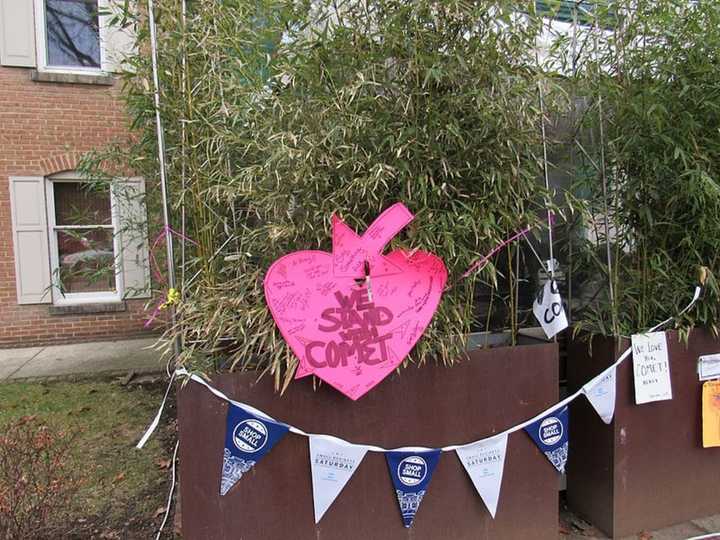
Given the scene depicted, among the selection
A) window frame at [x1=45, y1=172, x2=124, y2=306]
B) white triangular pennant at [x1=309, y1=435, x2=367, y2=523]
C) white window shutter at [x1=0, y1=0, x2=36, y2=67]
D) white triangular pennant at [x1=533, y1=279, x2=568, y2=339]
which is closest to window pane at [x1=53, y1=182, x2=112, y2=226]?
window frame at [x1=45, y1=172, x2=124, y2=306]

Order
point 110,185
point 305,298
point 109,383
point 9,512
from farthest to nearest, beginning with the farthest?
1. point 109,383
2. point 110,185
3. point 9,512
4. point 305,298

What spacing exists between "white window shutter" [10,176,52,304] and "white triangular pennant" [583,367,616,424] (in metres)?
6.59

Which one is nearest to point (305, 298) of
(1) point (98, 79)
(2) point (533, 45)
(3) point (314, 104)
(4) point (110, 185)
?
(3) point (314, 104)

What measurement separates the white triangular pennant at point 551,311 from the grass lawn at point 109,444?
2.25 metres

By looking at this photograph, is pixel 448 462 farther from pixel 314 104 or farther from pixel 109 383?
pixel 109 383

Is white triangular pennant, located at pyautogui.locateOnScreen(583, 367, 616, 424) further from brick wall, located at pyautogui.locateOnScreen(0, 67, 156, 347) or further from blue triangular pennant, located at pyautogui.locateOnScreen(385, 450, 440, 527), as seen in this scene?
brick wall, located at pyautogui.locateOnScreen(0, 67, 156, 347)

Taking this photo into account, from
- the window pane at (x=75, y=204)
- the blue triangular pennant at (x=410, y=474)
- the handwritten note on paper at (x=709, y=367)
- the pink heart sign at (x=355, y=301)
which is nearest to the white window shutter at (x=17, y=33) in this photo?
the window pane at (x=75, y=204)

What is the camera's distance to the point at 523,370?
2.30m

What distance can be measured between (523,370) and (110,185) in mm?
3954

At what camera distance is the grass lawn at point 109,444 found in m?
2.76

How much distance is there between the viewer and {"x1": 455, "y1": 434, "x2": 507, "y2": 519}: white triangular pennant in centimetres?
220

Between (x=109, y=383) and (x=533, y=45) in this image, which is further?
(x=109, y=383)
